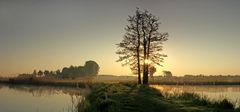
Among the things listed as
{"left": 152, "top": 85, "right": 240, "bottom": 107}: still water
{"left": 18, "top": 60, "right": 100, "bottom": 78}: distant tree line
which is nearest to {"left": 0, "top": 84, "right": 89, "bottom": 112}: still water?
{"left": 152, "top": 85, "right": 240, "bottom": 107}: still water

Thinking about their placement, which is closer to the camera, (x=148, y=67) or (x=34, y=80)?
(x=148, y=67)

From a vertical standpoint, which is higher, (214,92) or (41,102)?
(214,92)

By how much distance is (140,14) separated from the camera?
45531mm

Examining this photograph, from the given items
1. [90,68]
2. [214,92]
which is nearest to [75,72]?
[90,68]

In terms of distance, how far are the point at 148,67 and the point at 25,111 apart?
76.4ft

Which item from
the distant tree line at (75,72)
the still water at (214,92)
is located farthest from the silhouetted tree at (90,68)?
the still water at (214,92)

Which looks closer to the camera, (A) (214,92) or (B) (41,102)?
(B) (41,102)

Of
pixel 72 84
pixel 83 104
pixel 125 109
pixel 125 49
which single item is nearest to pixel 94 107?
pixel 83 104

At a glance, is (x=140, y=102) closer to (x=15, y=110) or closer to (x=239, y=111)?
(x=239, y=111)

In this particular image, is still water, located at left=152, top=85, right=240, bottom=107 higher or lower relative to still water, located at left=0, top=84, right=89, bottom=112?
higher

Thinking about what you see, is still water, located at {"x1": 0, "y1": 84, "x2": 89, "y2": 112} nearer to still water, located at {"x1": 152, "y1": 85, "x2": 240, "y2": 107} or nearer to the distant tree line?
still water, located at {"x1": 152, "y1": 85, "x2": 240, "y2": 107}

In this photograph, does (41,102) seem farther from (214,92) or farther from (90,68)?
(90,68)

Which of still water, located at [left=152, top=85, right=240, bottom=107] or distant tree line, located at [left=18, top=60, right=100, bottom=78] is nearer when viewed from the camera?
still water, located at [left=152, top=85, right=240, bottom=107]

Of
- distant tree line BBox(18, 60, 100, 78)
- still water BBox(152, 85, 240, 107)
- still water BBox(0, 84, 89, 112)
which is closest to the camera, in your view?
still water BBox(0, 84, 89, 112)
